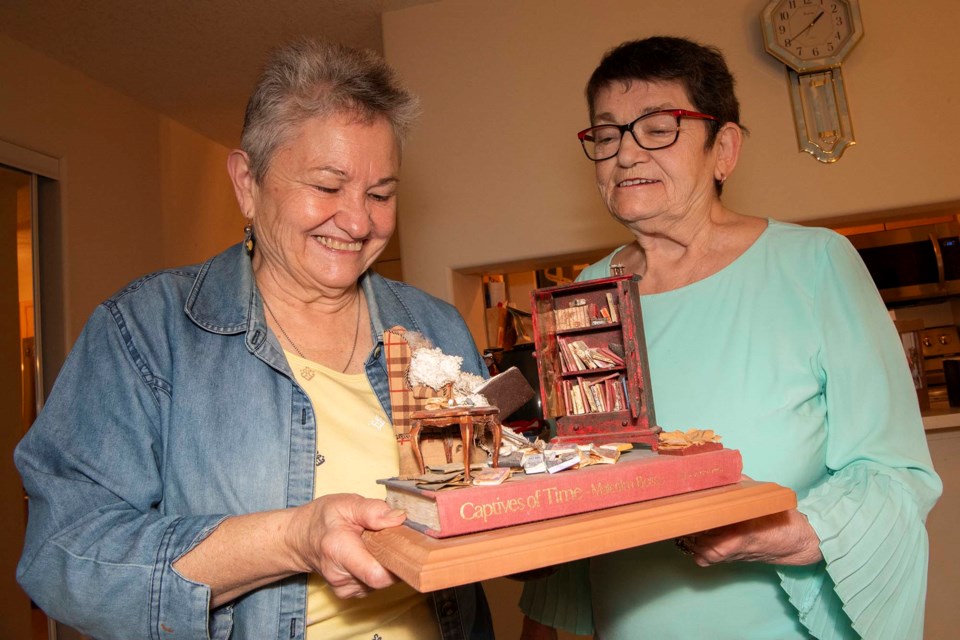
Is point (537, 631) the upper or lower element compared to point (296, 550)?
lower

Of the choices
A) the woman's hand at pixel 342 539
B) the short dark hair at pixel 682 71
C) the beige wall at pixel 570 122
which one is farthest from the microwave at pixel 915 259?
the woman's hand at pixel 342 539

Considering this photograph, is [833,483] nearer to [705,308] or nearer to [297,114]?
[705,308]

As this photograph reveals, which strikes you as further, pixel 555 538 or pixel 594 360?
pixel 594 360

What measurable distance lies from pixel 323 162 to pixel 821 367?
109cm

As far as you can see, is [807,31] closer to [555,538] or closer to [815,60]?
[815,60]

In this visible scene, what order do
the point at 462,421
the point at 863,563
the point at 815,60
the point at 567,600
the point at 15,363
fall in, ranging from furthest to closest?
the point at 15,363, the point at 815,60, the point at 567,600, the point at 863,563, the point at 462,421

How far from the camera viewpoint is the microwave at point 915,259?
3.89 meters

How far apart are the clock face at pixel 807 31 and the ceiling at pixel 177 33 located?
180 centimetres

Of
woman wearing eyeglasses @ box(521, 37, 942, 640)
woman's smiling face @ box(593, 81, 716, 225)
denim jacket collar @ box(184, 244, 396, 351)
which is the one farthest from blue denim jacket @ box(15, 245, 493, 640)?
woman's smiling face @ box(593, 81, 716, 225)

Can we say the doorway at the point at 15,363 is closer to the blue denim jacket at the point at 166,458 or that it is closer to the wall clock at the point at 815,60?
the blue denim jacket at the point at 166,458

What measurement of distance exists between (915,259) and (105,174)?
4.88m

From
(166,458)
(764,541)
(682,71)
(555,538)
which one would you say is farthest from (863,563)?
(166,458)

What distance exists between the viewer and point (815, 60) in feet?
10.6

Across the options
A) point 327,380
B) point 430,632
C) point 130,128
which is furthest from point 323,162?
point 130,128
